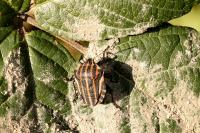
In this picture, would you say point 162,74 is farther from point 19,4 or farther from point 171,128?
point 19,4

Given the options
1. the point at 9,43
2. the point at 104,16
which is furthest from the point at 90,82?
the point at 9,43

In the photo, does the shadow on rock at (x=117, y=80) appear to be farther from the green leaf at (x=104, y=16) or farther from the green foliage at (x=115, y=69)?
the green leaf at (x=104, y=16)

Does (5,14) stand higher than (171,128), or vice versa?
(5,14)

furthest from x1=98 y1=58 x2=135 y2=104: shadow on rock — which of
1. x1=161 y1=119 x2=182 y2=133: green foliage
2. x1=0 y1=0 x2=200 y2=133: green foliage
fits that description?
x1=161 y1=119 x2=182 y2=133: green foliage

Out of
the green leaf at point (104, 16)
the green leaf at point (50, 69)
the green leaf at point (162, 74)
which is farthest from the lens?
the green leaf at point (50, 69)

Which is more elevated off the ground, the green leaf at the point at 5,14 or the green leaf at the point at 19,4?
the green leaf at the point at 19,4

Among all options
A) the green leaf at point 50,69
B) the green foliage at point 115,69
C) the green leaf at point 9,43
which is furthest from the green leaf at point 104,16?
the green leaf at point 9,43
